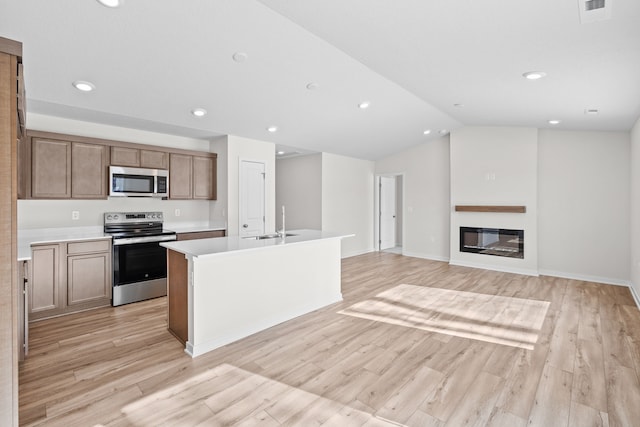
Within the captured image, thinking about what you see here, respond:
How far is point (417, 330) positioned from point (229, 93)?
346 cm

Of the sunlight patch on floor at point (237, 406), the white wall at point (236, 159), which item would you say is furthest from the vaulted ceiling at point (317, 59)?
the sunlight patch on floor at point (237, 406)

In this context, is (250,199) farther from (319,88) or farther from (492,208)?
(492,208)

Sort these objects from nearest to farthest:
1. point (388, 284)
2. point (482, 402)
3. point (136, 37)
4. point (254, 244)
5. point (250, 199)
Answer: point (482, 402) < point (136, 37) < point (254, 244) < point (388, 284) < point (250, 199)

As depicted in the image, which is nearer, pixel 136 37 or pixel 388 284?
pixel 136 37

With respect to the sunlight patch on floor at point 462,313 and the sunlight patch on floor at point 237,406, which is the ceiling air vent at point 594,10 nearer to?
the sunlight patch on floor at point 462,313

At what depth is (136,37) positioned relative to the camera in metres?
2.70

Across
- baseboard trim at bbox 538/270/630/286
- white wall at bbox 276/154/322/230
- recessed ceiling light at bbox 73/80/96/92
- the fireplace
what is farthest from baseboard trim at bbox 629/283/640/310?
recessed ceiling light at bbox 73/80/96/92

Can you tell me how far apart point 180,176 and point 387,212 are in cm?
545

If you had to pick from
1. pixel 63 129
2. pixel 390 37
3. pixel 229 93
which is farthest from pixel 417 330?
pixel 63 129

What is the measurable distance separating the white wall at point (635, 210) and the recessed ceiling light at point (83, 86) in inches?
262

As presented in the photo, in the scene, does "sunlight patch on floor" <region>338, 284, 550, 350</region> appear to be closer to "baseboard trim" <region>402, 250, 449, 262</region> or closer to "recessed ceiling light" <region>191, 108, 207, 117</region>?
"baseboard trim" <region>402, 250, 449, 262</region>

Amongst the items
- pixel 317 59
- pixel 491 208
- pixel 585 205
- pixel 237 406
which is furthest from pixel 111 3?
pixel 585 205

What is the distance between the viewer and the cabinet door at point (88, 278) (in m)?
3.79

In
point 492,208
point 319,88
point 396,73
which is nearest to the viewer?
point 396,73
